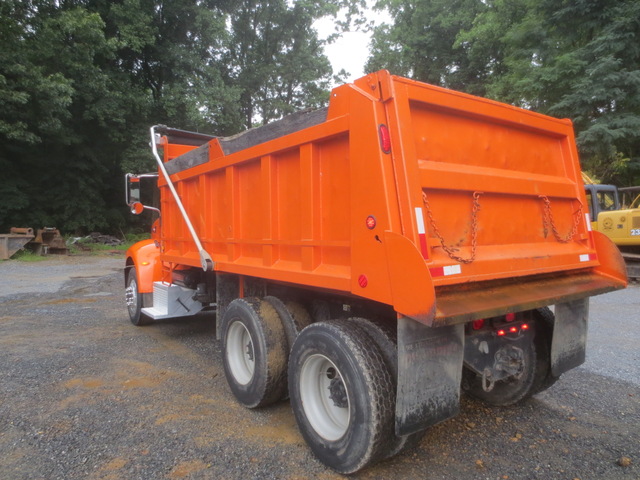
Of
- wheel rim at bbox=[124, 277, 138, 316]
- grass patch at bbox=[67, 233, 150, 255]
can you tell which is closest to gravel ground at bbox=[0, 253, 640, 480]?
wheel rim at bbox=[124, 277, 138, 316]

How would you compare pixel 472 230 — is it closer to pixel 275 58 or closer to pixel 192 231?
pixel 192 231

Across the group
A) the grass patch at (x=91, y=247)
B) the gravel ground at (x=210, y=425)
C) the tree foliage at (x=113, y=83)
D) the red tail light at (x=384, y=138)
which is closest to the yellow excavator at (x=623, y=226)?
the gravel ground at (x=210, y=425)

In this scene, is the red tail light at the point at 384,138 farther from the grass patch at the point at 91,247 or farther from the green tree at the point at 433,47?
the green tree at the point at 433,47

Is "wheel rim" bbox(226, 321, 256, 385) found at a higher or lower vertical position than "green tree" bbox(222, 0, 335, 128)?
lower

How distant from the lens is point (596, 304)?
7688 mm

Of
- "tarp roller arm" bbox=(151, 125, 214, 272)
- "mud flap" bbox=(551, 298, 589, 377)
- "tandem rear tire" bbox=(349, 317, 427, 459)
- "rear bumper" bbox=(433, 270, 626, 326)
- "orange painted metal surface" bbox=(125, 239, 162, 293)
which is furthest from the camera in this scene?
"orange painted metal surface" bbox=(125, 239, 162, 293)

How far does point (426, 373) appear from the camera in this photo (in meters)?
2.39

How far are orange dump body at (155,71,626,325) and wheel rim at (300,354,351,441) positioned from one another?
0.51m

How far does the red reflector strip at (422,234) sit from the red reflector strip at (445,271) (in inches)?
3.2

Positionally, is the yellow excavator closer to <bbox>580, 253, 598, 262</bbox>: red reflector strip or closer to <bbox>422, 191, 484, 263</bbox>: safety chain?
<bbox>580, 253, 598, 262</bbox>: red reflector strip

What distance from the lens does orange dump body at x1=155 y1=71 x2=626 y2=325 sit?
2355 mm

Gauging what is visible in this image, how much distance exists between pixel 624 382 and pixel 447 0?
31.2 meters

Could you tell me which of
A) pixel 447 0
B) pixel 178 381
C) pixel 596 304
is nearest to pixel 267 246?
pixel 178 381

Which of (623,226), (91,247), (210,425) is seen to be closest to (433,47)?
A: (623,226)
